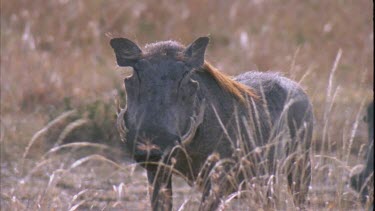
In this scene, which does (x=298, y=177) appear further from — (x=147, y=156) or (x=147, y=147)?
(x=147, y=147)

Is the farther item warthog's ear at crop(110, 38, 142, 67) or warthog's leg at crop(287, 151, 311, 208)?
warthog's leg at crop(287, 151, 311, 208)

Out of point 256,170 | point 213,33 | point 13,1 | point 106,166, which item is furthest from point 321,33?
point 256,170

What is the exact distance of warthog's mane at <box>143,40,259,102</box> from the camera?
5.45 meters

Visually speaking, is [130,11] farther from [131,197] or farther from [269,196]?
[269,196]

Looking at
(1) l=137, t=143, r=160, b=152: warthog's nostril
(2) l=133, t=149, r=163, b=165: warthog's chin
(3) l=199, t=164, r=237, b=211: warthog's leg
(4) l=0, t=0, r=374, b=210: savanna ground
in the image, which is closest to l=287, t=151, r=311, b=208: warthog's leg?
(4) l=0, t=0, r=374, b=210: savanna ground

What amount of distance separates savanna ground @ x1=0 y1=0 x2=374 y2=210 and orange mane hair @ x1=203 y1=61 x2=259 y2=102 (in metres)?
0.76

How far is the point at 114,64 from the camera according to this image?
1159 centimetres

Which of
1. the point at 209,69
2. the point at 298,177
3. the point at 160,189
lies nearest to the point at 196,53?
the point at 209,69

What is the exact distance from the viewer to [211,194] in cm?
523

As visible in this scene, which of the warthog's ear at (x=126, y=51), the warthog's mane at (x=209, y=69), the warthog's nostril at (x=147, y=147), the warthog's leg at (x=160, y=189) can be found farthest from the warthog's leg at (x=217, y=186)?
the warthog's ear at (x=126, y=51)

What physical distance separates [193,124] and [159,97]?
23cm

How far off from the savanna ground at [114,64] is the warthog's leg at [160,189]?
0.92m

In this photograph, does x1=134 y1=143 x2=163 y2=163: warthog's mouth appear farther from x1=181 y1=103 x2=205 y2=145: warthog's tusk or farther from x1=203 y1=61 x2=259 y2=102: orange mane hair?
x1=203 y1=61 x2=259 y2=102: orange mane hair

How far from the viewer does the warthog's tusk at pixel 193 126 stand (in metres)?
5.21
